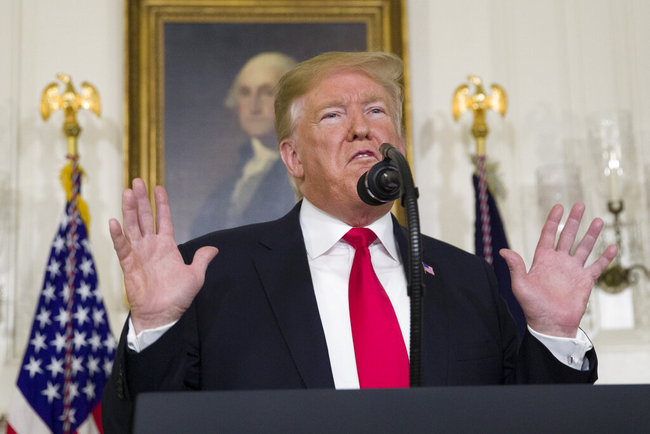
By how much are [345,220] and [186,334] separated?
0.66 meters

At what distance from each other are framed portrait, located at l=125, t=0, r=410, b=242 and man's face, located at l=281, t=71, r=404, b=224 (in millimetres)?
2572

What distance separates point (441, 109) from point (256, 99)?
A: 1.19 metres

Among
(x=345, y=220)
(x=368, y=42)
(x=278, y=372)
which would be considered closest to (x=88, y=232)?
(x=368, y=42)

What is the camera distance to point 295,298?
2420 mm

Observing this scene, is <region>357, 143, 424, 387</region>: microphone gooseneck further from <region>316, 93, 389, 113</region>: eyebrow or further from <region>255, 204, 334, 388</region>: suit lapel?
<region>316, 93, 389, 113</region>: eyebrow

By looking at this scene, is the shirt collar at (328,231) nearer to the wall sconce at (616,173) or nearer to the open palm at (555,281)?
the open palm at (555,281)

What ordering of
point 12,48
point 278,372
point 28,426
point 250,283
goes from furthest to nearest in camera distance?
point 12,48, point 28,426, point 250,283, point 278,372

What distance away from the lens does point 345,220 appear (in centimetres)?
274

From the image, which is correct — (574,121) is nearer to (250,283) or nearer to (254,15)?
(254,15)

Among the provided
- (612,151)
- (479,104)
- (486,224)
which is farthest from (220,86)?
(612,151)

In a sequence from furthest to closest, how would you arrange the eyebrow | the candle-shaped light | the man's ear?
1. the candle-shaped light
2. the man's ear
3. the eyebrow

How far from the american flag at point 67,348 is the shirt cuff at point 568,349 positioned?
304 centimetres

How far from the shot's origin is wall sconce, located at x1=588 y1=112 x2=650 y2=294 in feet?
17.8

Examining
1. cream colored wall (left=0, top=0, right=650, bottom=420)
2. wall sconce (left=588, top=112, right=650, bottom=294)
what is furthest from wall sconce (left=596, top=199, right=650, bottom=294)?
cream colored wall (left=0, top=0, right=650, bottom=420)
